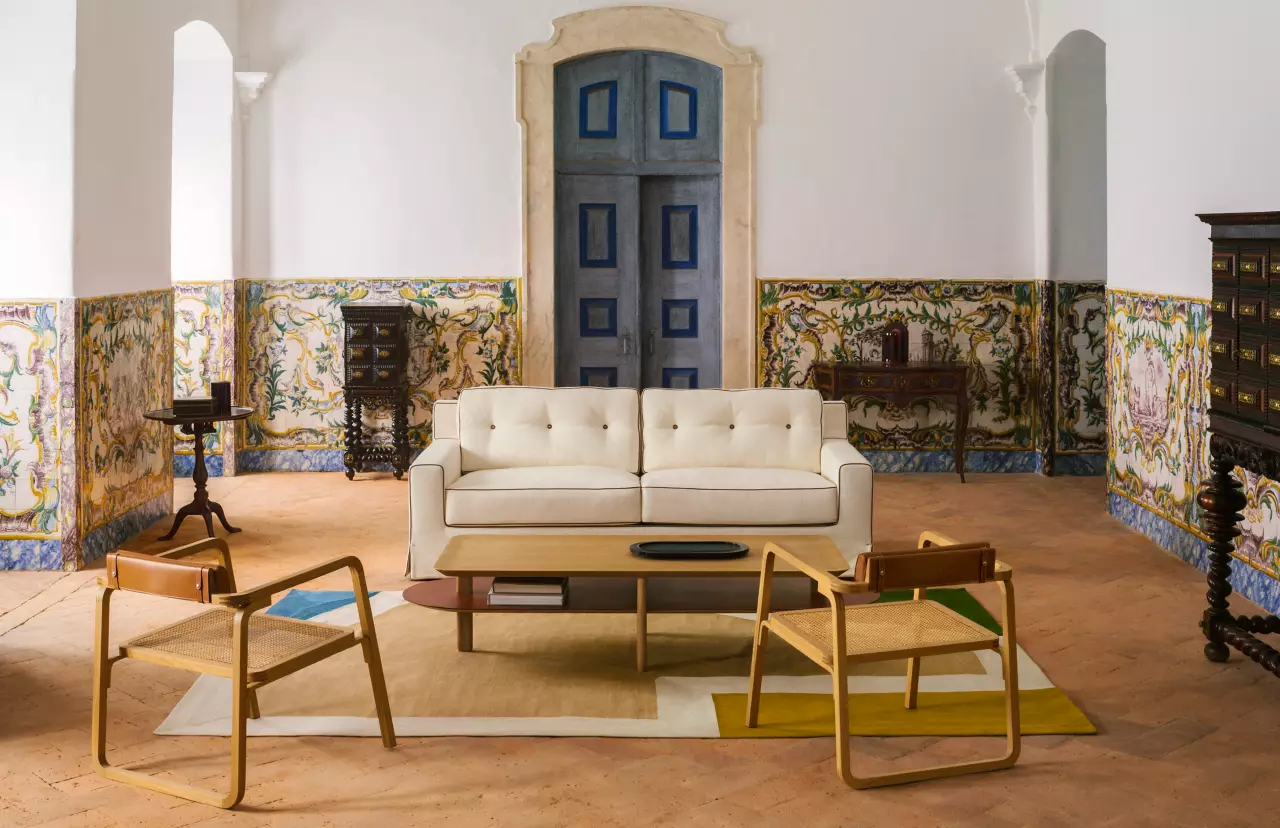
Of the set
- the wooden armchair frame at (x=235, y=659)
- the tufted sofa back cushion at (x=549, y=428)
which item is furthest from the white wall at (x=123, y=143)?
the wooden armchair frame at (x=235, y=659)

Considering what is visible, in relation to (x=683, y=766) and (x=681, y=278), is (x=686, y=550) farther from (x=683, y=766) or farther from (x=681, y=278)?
(x=681, y=278)

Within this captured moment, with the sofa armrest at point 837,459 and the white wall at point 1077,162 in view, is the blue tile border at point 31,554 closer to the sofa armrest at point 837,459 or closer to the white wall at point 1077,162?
the sofa armrest at point 837,459

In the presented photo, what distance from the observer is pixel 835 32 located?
9.65 metres

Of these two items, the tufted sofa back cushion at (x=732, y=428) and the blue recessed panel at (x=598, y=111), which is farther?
the blue recessed panel at (x=598, y=111)

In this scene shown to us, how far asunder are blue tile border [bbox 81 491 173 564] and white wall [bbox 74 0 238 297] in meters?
1.27

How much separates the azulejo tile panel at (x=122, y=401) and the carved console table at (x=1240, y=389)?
A: 5.33 m

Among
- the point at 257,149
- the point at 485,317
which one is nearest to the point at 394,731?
the point at 485,317

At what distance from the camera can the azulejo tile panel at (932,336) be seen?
9.75m

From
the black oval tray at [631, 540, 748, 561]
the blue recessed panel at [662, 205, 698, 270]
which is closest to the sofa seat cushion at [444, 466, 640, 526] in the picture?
the black oval tray at [631, 540, 748, 561]

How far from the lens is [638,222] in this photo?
389 inches

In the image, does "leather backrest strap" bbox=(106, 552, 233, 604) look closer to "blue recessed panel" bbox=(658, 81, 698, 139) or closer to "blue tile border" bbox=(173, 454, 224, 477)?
"blue tile border" bbox=(173, 454, 224, 477)

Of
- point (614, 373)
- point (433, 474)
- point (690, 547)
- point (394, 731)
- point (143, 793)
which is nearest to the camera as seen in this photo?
point (143, 793)

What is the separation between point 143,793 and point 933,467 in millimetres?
7077

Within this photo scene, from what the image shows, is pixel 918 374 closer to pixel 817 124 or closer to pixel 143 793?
pixel 817 124
